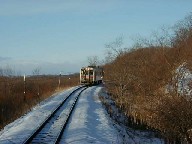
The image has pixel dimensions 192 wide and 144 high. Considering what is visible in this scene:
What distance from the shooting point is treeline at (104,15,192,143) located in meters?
19.1

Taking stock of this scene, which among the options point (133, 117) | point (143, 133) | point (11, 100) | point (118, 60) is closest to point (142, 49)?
point (118, 60)

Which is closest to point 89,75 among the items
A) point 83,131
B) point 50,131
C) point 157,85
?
point 157,85

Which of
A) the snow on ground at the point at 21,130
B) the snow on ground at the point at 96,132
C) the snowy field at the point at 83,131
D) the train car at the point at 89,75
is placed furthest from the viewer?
the train car at the point at 89,75

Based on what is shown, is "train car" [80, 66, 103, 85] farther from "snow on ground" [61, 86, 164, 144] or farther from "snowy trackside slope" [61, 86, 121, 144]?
"snowy trackside slope" [61, 86, 121, 144]

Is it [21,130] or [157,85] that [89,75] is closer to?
[157,85]

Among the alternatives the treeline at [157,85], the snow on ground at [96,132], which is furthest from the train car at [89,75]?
the snow on ground at [96,132]

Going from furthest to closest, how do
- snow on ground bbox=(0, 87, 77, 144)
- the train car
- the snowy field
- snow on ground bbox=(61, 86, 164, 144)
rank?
1. the train car
2. snow on ground bbox=(61, 86, 164, 144)
3. the snowy field
4. snow on ground bbox=(0, 87, 77, 144)

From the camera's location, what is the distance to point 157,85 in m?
34.0

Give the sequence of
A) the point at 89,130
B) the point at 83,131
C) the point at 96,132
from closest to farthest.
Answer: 1. the point at 83,131
2. the point at 96,132
3. the point at 89,130

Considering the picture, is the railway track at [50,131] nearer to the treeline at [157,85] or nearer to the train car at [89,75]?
the treeline at [157,85]

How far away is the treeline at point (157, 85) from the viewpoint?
19.1 metres

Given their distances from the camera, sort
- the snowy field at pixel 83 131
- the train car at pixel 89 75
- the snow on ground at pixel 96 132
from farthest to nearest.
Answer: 1. the train car at pixel 89 75
2. the snow on ground at pixel 96 132
3. the snowy field at pixel 83 131

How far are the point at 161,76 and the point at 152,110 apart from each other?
1531 centimetres

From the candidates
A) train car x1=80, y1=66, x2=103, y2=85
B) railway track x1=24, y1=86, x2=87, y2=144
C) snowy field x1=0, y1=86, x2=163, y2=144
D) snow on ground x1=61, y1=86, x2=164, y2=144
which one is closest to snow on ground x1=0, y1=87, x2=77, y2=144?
snowy field x1=0, y1=86, x2=163, y2=144
